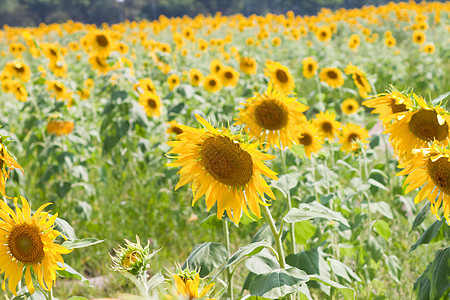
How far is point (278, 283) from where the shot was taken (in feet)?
3.87

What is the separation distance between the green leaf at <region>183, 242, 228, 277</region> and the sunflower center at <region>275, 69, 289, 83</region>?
1.07m

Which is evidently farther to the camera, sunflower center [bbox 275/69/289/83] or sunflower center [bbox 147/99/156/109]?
sunflower center [bbox 147/99/156/109]

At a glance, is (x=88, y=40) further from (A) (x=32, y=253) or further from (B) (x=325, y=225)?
(A) (x=32, y=253)

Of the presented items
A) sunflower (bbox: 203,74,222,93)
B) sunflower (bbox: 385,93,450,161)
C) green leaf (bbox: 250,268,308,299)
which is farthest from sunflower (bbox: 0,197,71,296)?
sunflower (bbox: 203,74,222,93)

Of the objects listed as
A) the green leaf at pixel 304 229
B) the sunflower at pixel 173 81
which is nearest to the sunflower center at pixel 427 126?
the green leaf at pixel 304 229

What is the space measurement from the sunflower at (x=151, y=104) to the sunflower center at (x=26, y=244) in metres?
2.21

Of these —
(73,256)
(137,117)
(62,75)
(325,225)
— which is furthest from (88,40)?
(325,225)

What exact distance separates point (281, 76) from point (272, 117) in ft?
2.14

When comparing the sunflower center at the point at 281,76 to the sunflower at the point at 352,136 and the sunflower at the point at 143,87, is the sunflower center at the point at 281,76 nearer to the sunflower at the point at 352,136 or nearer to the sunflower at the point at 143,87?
the sunflower at the point at 352,136

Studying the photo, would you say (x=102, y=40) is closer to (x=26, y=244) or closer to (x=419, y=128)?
(x=26, y=244)

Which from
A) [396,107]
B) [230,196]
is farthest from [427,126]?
[230,196]

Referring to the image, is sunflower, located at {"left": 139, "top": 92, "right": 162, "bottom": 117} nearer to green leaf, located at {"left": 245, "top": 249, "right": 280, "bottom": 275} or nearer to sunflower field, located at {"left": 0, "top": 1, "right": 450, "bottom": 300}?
sunflower field, located at {"left": 0, "top": 1, "right": 450, "bottom": 300}

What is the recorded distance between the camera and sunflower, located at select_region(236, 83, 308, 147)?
1754mm

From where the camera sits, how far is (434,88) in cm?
582
